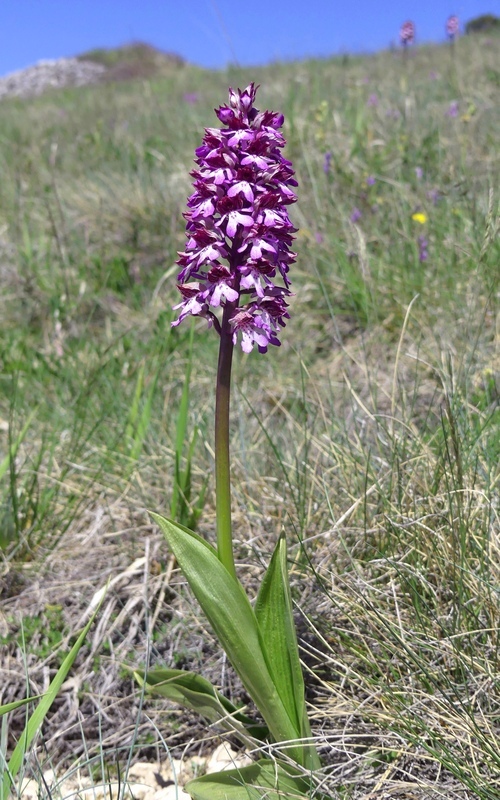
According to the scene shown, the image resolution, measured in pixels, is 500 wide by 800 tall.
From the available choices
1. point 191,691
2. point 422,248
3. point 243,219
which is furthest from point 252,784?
point 422,248

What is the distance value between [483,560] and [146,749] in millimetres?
1067

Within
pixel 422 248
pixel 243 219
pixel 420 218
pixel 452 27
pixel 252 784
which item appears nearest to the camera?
pixel 243 219

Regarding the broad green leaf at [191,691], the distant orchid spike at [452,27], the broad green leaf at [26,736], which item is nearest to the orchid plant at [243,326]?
the broad green leaf at [191,691]

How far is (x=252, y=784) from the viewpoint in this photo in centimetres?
148

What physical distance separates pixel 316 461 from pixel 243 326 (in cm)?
85

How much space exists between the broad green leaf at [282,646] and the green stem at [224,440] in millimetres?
104

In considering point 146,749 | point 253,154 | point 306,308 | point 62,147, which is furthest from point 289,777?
point 62,147

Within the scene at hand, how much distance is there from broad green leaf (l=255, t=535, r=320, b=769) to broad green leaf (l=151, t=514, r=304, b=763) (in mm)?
30

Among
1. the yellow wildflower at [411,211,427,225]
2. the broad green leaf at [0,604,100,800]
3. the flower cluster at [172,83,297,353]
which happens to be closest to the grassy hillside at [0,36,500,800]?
the yellow wildflower at [411,211,427,225]

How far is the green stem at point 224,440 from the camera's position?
1.38 metres

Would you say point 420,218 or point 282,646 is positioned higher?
point 420,218

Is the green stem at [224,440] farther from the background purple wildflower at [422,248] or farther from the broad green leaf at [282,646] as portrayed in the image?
the background purple wildflower at [422,248]

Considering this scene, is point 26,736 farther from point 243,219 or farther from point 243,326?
point 243,219

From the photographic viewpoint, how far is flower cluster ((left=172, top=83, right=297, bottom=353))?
4.37 ft
